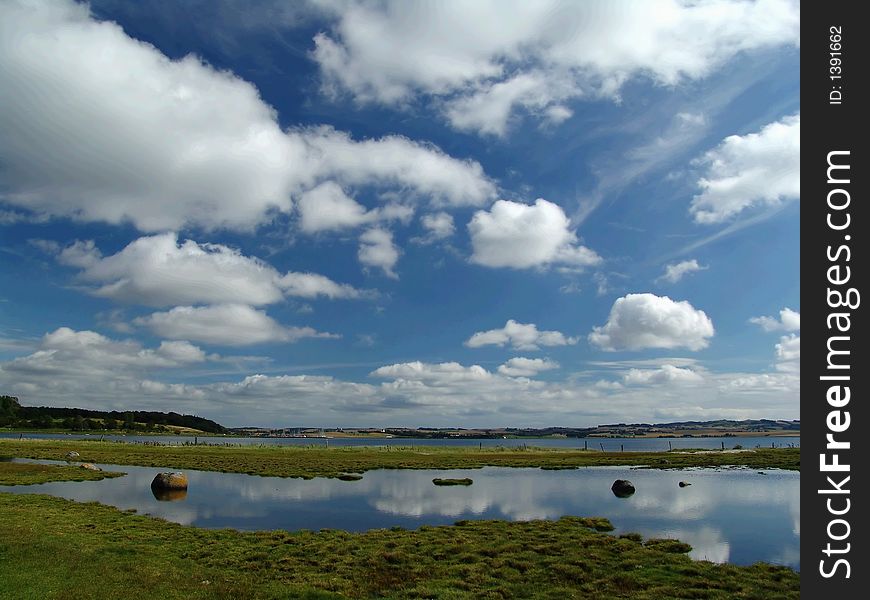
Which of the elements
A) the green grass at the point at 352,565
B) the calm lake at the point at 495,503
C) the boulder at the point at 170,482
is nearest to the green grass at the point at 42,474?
the calm lake at the point at 495,503

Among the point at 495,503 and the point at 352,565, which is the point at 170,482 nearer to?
the point at 495,503

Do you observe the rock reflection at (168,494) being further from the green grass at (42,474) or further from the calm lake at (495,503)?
the green grass at (42,474)

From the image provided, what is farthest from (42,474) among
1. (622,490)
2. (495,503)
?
(622,490)

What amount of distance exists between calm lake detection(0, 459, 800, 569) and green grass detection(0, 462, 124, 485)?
3.19 m

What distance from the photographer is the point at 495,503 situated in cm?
5638

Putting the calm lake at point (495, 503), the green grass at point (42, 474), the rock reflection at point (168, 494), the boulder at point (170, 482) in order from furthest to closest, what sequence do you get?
the green grass at point (42, 474) < the boulder at point (170, 482) < the rock reflection at point (168, 494) < the calm lake at point (495, 503)

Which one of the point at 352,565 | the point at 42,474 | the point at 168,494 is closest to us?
the point at 352,565

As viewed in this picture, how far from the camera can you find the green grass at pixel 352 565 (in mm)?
24156

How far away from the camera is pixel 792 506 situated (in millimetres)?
52844

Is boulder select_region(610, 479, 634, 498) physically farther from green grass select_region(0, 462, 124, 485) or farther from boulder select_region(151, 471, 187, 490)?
green grass select_region(0, 462, 124, 485)

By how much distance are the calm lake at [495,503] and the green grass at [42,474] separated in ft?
10.5

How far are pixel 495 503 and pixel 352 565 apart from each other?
29.8 m

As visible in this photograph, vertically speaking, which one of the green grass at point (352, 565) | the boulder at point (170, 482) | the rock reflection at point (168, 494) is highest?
the green grass at point (352, 565)
